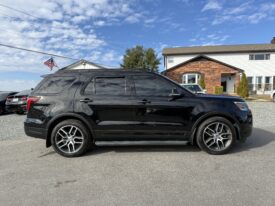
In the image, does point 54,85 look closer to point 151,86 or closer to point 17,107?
point 151,86

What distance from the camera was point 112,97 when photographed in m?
5.06

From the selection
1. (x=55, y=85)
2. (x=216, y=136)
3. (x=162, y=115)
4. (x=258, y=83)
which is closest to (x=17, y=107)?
(x=55, y=85)

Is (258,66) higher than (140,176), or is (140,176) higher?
(258,66)

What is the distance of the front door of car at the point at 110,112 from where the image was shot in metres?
5.01

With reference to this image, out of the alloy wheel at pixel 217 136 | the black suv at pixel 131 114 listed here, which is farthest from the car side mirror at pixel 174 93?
the alloy wheel at pixel 217 136

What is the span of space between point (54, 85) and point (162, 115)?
2523mm

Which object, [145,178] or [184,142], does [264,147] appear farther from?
[145,178]

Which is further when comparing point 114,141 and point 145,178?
point 114,141

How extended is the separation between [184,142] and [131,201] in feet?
7.34

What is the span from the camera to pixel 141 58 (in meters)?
42.1

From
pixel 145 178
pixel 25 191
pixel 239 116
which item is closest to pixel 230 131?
pixel 239 116

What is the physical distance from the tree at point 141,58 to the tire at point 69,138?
122ft

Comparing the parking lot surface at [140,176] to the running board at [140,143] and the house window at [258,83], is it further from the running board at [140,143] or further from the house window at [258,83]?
the house window at [258,83]

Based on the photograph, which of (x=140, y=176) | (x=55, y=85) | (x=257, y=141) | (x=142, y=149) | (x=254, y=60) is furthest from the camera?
(x=254, y=60)
